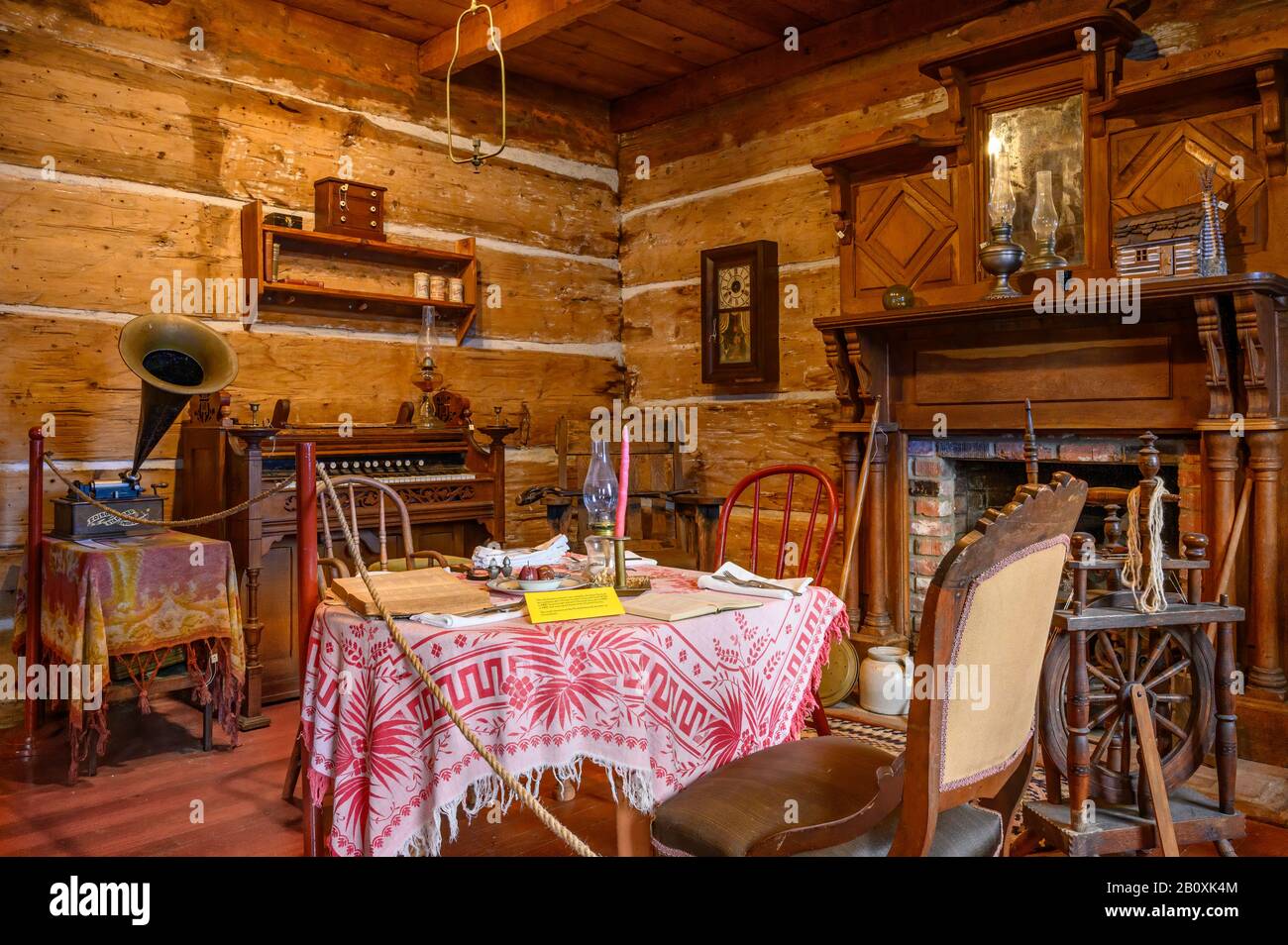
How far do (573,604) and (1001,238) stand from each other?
2.74 m

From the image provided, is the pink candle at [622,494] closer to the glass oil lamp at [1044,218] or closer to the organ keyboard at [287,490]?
the organ keyboard at [287,490]

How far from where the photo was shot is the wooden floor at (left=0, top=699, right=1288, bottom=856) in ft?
8.69

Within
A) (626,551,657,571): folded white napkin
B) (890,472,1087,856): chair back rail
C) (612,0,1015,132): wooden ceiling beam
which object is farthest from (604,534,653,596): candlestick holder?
(612,0,1015,132): wooden ceiling beam

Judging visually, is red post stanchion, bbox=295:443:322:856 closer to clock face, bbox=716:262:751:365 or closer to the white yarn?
the white yarn

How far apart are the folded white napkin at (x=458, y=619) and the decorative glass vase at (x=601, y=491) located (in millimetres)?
356

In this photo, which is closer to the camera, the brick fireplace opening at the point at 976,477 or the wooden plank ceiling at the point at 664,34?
the brick fireplace opening at the point at 976,477

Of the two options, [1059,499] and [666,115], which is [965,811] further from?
[666,115]

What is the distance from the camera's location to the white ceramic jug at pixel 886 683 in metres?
3.84

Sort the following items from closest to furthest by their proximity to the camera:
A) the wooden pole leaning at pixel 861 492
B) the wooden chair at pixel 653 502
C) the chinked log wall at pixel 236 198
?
the chinked log wall at pixel 236 198 < the wooden pole leaning at pixel 861 492 < the wooden chair at pixel 653 502

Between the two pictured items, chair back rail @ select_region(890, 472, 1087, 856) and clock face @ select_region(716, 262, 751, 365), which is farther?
clock face @ select_region(716, 262, 751, 365)

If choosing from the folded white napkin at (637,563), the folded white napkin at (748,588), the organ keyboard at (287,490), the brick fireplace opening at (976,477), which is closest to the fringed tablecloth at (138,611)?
the organ keyboard at (287,490)

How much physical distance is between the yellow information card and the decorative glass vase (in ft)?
0.74

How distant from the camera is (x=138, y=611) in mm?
3289

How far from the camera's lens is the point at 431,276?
5012mm
